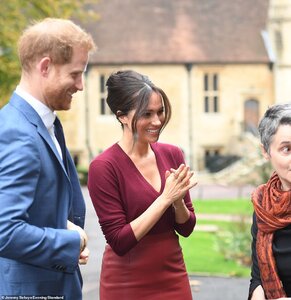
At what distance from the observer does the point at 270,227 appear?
320 cm

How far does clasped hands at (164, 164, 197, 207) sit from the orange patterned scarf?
451 mm

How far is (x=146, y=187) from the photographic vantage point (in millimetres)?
3840

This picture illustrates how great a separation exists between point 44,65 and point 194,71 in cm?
3202

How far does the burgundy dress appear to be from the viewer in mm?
3789

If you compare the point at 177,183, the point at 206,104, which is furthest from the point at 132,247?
the point at 206,104

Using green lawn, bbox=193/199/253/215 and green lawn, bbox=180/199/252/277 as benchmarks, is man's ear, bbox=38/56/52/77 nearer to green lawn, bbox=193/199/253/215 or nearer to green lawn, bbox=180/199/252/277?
green lawn, bbox=180/199/252/277

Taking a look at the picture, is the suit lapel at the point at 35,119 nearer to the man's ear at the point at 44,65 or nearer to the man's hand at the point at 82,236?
the man's ear at the point at 44,65

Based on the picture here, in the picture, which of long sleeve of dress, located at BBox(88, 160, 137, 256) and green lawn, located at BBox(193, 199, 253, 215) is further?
green lawn, located at BBox(193, 199, 253, 215)

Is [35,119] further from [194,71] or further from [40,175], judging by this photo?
[194,71]

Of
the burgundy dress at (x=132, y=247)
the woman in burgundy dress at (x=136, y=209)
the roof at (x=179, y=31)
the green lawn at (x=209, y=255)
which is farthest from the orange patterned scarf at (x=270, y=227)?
the roof at (x=179, y=31)

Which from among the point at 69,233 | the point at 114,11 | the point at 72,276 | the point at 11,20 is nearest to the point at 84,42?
the point at 69,233

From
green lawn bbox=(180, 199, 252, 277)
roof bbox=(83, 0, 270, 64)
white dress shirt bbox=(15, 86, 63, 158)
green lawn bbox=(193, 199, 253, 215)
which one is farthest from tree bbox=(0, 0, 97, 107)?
roof bbox=(83, 0, 270, 64)

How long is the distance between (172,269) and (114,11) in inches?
1302

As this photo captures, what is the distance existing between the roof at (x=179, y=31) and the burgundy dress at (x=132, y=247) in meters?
30.7
